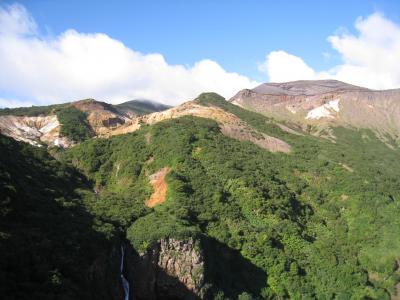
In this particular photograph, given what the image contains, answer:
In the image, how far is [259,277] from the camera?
47938 millimetres

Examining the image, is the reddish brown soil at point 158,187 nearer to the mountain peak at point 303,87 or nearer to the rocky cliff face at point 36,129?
the rocky cliff face at point 36,129

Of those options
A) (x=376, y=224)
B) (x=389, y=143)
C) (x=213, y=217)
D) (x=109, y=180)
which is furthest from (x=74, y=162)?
(x=389, y=143)

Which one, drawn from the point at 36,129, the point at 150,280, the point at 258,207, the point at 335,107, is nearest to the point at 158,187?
the point at 258,207

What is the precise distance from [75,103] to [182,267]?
249ft

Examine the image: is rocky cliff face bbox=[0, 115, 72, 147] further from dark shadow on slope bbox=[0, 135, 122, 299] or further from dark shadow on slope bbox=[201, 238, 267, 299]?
dark shadow on slope bbox=[201, 238, 267, 299]

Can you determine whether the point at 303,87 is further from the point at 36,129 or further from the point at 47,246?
the point at 47,246

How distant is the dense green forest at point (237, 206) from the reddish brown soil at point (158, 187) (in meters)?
0.94

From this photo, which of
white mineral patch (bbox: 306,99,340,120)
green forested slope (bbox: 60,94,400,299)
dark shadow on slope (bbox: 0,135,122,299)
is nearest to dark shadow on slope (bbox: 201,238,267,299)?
green forested slope (bbox: 60,94,400,299)

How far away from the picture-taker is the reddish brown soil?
54719mm

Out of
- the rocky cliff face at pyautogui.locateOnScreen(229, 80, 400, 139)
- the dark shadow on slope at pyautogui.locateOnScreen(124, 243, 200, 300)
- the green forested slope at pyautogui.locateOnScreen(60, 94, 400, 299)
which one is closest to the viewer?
the dark shadow on slope at pyautogui.locateOnScreen(124, 243, 200, 300)

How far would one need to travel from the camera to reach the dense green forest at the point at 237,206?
141 feet

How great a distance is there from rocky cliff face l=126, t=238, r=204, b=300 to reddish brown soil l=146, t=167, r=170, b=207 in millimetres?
12680

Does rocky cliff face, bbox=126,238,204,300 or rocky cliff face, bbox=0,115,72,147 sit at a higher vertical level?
rocky cliff face, bbox=0,115,72,147

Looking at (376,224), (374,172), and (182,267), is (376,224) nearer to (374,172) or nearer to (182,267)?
(374,172)
